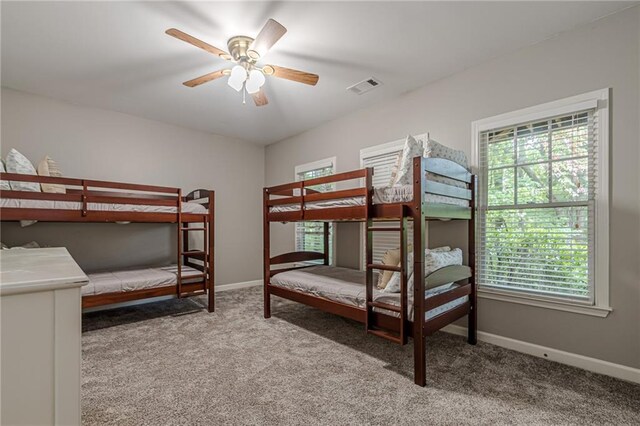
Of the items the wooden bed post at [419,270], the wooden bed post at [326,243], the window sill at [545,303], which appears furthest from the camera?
the wooden bed post at [326,243]

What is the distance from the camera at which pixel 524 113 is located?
256cm

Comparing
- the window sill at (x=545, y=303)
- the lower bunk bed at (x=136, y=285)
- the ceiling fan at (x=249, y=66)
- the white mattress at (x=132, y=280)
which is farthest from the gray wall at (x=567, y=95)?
the white mattress at (x=132, y=280)

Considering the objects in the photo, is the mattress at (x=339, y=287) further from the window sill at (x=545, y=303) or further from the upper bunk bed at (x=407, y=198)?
the upper bunk bed at (x=407, y=198)

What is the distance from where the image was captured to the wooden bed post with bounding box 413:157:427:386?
205cm

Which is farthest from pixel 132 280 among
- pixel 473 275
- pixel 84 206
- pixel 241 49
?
pixel 473 275

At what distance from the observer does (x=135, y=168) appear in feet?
13.6

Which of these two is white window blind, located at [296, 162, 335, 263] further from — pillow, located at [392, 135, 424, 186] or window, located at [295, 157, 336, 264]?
pillow, located at [392, 135, 424, 186]

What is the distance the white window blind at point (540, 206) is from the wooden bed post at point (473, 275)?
11 cm

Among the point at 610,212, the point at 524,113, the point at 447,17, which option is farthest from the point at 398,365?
the point at 447,17

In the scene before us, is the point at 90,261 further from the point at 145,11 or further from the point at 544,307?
the point at 544,307

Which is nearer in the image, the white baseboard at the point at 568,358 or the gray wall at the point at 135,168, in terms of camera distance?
the white baseboard at the point at 568,358

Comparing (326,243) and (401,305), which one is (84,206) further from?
(401,305)

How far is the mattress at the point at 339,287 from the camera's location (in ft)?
7.66

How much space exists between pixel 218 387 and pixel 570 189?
122 inches
